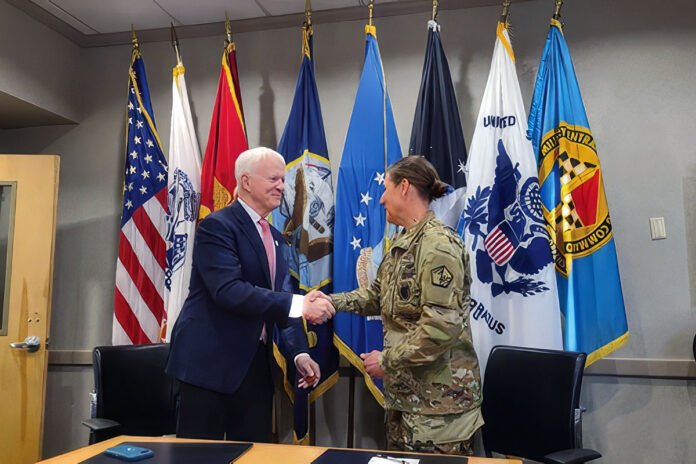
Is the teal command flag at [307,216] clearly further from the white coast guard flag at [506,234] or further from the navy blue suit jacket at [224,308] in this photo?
the navy blue suit jacket at [224,308]

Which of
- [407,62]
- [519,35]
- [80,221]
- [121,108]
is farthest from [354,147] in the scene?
[80,221]

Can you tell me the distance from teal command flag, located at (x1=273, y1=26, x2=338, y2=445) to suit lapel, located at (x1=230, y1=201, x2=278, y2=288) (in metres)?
0.90

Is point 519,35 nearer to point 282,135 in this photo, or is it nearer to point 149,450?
point 282,135

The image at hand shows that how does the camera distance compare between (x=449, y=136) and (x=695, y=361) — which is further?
(x=449, y=136)

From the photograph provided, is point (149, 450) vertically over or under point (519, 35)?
under

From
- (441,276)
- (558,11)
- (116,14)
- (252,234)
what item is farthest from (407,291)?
(116,14)

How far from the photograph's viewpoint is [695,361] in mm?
2809

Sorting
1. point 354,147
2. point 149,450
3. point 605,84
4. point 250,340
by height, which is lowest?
point 149,450

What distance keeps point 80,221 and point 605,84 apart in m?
3.47

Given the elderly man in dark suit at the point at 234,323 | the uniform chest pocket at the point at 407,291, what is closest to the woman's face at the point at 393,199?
the uniform chest pocket at the point at 407,291

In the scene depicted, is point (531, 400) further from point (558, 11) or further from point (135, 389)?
point (558, 11)

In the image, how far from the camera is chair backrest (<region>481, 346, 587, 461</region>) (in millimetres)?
2090

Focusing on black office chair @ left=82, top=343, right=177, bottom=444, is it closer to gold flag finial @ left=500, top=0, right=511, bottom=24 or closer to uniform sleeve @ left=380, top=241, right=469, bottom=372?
uniform sleeve @ left=380, top=241, right=469, bottom=372

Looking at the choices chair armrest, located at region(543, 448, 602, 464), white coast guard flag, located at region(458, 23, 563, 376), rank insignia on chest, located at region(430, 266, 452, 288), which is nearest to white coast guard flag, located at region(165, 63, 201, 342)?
white coast guard flag, located at region(458, 23, 563, 376)
